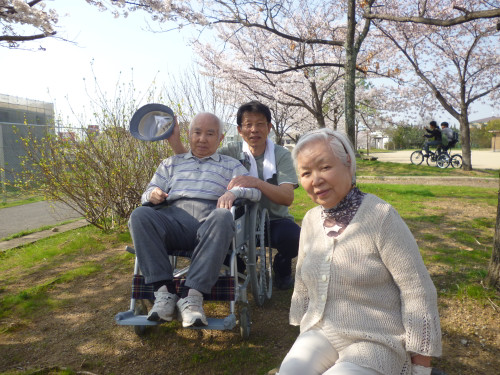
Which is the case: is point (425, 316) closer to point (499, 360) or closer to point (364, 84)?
point (499, 360)

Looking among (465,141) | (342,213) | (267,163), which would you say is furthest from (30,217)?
(465,141)

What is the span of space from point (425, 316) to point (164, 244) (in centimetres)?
150

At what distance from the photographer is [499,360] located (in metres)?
2.04

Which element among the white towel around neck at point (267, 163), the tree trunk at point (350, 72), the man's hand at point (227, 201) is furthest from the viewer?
the tree trunk at point (350, 72)

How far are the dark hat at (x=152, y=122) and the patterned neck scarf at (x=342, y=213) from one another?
1.83m

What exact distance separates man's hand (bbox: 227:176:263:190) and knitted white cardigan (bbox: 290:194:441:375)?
1.13 metres

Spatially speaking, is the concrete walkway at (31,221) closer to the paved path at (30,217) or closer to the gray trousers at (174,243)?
the paved path at (30,217)

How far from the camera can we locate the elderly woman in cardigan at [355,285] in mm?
1280

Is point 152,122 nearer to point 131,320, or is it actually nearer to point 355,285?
point 131,320

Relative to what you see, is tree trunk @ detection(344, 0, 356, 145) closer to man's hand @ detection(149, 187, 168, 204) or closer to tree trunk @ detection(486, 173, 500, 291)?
tree trunk @ detection(486, 173, 500, 291)

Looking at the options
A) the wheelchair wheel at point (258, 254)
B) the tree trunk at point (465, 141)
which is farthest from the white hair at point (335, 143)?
the tree trunk at point (465, 141)

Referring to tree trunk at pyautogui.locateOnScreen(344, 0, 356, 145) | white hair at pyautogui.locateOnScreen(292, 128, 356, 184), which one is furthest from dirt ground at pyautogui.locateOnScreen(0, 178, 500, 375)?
tree trunk at pyautogui.locateOnScreen(344, 0, 356, 145)

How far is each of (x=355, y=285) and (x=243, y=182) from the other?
1.31m

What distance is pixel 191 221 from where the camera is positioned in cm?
252
